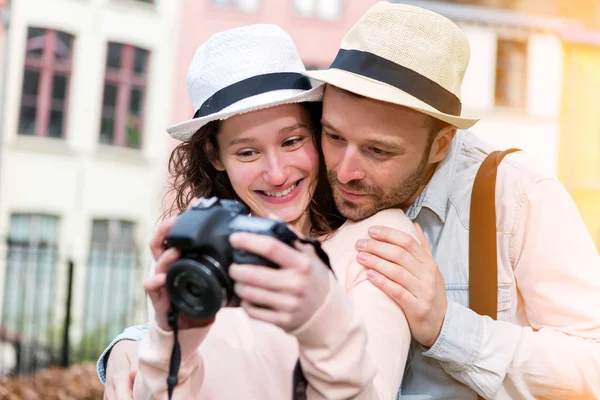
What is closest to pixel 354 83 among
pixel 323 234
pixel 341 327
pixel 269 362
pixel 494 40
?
pixel 323 234

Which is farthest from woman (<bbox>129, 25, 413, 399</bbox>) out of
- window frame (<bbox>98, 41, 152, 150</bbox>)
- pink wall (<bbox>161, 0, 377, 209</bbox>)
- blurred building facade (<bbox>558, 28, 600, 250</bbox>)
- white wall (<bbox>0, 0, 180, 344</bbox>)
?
blurred building facade (<bbox>558, 28, 600, 250</bbox>)

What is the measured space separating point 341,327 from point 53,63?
1465 centimetres

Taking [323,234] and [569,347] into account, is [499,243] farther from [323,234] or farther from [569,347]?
[323,234]

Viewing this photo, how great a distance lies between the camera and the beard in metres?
1.94

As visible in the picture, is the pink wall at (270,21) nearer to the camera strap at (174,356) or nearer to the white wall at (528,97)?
the white wall at (528,97)

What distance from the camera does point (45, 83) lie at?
48.4 ft

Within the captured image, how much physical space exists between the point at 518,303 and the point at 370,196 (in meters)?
0.50

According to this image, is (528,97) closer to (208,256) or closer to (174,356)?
(174,356)

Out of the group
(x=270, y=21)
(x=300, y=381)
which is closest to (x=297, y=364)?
(x=300, y=381)

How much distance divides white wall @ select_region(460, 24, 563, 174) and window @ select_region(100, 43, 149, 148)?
6.65 metres

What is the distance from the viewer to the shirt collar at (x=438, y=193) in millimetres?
2062

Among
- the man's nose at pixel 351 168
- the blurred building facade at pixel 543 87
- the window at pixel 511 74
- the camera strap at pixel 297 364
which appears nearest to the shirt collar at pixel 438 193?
the man's nose at pixel 351 168

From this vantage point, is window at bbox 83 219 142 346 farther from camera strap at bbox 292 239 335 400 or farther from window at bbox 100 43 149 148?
camera strap at bbox 292 239 335 400

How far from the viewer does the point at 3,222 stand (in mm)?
14438
